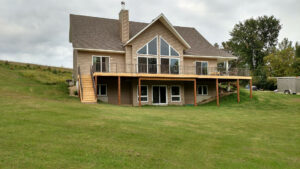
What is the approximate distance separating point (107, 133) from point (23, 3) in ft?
57.0

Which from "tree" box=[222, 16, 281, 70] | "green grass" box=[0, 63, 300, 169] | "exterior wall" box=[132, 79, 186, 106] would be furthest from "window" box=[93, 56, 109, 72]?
"tree" box=[222, 16, 281, 70]

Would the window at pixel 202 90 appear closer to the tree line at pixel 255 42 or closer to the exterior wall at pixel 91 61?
the exterior wall at pixel 91 61

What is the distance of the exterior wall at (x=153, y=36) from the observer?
22156 mm

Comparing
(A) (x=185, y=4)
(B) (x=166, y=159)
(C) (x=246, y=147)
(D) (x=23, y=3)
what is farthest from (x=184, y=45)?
(B) (x=166, y=159)

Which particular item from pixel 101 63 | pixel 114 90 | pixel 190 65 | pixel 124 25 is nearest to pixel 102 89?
pixel 114 90

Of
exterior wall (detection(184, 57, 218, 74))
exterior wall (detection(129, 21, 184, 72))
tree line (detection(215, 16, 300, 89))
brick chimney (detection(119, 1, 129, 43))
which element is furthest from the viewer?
tree line (detection(215, 16, 300, 89))

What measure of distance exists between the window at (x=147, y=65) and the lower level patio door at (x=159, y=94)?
6.54 feet

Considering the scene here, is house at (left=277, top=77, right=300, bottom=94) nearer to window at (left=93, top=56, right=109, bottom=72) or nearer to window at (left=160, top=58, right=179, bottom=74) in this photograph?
window at (left=160, top=58, right=179, bottom=74)

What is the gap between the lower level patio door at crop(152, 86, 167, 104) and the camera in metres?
23.5

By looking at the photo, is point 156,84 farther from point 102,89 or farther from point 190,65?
point 102,89

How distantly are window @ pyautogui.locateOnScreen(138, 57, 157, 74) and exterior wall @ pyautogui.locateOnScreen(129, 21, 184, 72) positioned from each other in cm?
46

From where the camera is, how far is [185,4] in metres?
26.6

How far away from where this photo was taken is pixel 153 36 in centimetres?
2280

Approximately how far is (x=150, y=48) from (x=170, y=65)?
251 cm
